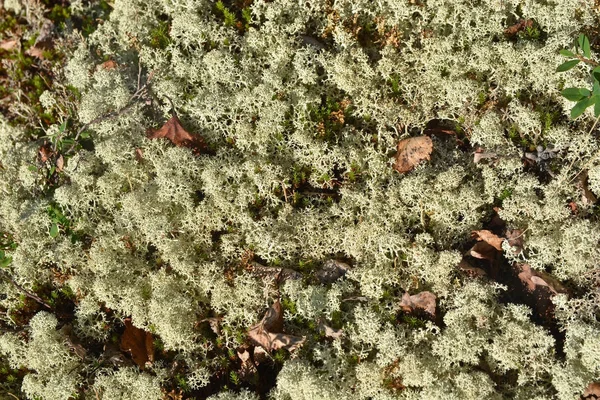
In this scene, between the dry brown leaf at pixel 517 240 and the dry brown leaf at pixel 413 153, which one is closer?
the dry brown leaf at pixel 517 240

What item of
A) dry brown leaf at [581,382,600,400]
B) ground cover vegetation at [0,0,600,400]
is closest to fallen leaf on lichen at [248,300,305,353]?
ground cover vegetation at [0,0,600,400]

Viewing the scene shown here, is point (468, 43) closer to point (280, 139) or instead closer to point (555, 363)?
point (280, 139)

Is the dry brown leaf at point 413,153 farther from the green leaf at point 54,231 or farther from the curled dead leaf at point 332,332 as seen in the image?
the green leaf at point 54,231

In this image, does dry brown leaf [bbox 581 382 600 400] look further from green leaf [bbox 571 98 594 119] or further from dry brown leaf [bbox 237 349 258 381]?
dry brown leaf [bbox 237 349 258 381]

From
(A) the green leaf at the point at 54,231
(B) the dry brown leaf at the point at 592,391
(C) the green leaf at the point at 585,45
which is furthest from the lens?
(A) the green leaf at the point at 54,231

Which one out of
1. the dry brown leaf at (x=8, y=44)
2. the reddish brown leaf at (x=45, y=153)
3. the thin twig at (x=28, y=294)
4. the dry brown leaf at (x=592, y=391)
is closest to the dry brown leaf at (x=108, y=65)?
the reddish brown leaf at (x=45, y=153)

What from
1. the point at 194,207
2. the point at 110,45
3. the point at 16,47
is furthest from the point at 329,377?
the point at 16,47
